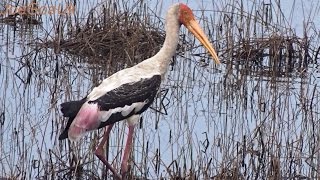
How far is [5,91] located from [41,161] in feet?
6.40

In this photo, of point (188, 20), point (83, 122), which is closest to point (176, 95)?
point (188, 20)

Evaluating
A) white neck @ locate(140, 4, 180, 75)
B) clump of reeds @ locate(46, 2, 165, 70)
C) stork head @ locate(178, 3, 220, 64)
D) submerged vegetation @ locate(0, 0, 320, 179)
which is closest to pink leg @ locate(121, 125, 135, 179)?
submerged vegetation @ locate(0, 0, 320, 179)

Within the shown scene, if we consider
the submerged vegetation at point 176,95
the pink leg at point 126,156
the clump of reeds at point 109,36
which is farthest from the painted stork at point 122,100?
the clump of reeds at point 109,36

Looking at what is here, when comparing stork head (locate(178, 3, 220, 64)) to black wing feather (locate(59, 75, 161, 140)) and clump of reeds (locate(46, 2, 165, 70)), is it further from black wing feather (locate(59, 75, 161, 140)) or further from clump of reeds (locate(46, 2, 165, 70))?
clump of reeds (locate(46, 2, 165, 70))

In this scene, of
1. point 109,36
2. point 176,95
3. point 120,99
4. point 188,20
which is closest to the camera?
point 120,99

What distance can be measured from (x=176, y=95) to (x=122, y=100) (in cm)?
253

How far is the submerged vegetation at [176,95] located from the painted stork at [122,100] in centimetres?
34

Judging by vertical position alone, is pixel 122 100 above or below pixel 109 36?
below

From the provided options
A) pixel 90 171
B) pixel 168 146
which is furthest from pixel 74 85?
pixel 90 171

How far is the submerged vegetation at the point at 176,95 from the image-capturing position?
696cm

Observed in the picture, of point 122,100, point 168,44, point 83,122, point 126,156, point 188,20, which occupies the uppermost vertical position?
point 188,20

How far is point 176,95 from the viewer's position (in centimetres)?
908

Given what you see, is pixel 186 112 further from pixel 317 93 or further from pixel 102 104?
pixel 102 104

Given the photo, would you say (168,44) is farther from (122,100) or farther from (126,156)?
(126,156)
